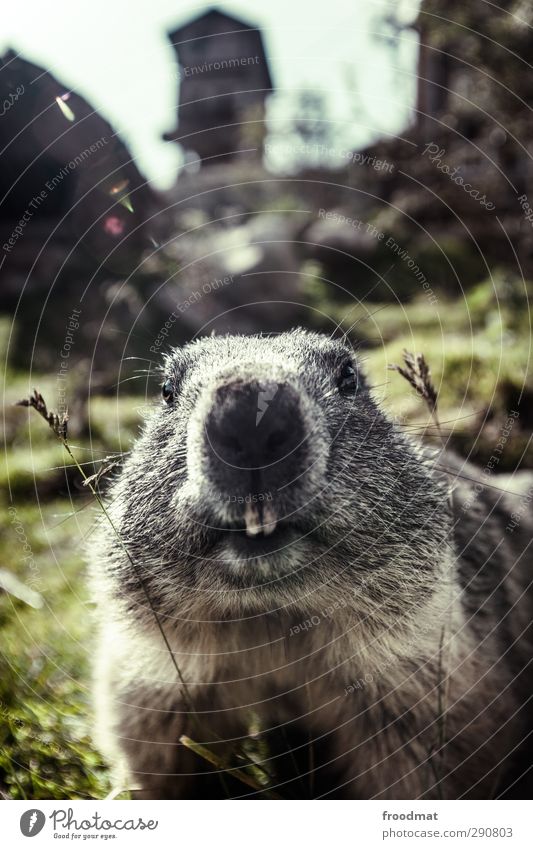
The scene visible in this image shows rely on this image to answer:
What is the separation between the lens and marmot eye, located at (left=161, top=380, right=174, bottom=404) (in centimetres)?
240

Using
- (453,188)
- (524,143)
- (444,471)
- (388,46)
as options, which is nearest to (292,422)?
(444,471)

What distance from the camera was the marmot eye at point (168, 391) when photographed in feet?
7.88

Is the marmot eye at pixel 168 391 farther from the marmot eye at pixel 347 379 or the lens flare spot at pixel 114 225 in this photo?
the lens flare spot at pixel 114 225

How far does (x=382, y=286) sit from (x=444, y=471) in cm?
522

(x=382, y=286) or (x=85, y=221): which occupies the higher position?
(x=382, y=286)

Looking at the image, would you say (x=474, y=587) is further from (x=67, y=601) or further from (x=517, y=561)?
(x=67, y=601)

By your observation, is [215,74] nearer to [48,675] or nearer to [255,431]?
[255,431]

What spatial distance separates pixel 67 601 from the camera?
3.88 m
